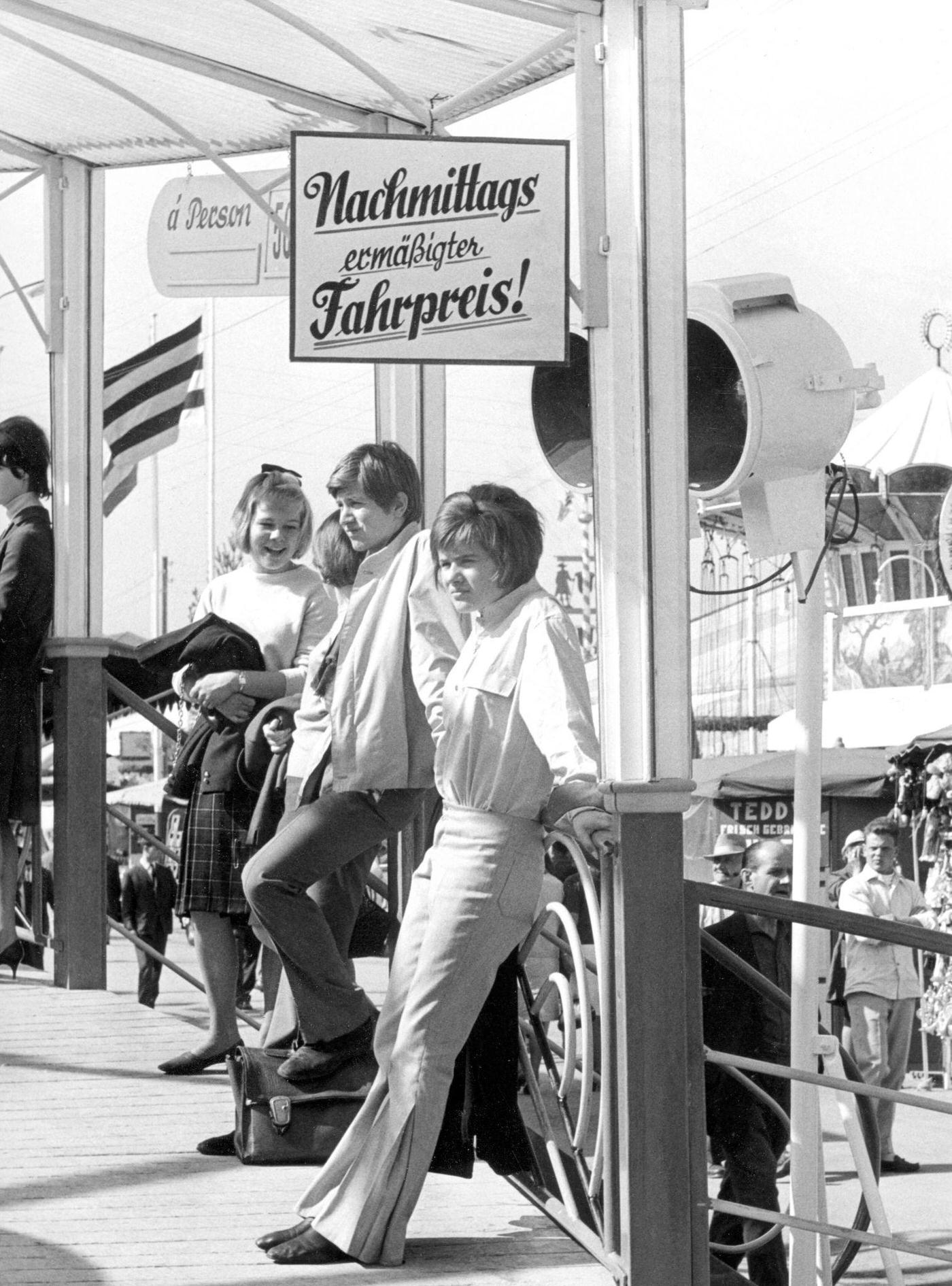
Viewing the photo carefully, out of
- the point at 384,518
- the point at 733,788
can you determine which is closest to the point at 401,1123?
the point at 384,518

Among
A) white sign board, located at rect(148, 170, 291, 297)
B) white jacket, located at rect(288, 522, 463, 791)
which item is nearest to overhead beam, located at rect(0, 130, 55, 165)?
white sign board, located at rect(148, 170, 291, 297)

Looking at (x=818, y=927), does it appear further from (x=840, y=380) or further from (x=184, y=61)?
(x=184, y=61)

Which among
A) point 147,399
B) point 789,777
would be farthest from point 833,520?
point 789,777

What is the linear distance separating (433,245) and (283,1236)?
6.56 feet

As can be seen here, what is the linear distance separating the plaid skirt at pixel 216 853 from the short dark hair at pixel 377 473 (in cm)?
120

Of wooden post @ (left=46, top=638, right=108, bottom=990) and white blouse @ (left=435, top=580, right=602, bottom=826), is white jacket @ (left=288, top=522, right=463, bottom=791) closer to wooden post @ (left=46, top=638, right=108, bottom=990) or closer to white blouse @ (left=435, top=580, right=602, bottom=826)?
white blouse @ (left=435, top=580, right=602, bottom=826)

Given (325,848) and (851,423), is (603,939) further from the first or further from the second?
(851,423)

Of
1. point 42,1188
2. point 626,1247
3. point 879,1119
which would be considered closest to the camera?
point 626,1247

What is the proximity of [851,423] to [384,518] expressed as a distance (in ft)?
3.86

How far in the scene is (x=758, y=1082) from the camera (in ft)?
18.6

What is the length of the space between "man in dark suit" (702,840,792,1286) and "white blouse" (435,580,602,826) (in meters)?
1.74

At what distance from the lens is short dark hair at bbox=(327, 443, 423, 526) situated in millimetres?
4098

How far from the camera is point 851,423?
4.18 metres

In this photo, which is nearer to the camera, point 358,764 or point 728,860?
point 358,764
